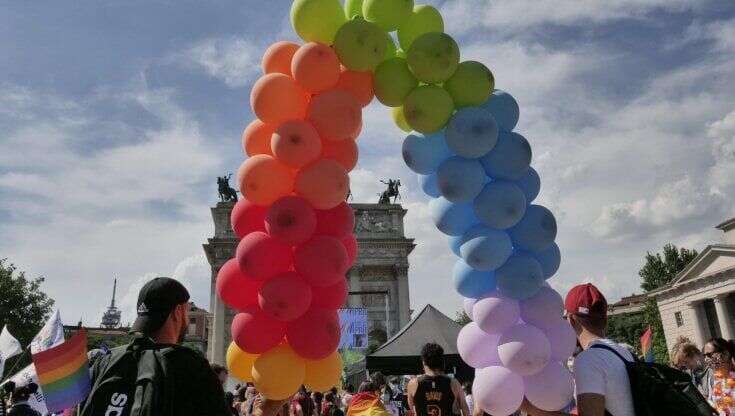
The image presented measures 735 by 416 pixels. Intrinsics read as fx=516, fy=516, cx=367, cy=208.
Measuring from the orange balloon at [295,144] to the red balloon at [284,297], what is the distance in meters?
0.85

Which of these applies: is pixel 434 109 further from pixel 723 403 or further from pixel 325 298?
pixel 723 403

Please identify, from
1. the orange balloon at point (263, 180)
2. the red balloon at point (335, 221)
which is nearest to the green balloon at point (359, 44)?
the orange balloon at point (263, 180)

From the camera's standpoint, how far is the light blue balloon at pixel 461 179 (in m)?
3.92

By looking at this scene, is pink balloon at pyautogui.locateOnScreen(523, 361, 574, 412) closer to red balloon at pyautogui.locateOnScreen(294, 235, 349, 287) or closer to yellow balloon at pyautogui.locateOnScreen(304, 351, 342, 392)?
yellow balloon at pyautogui.locateOnScreen(304, 351, 342, 392)

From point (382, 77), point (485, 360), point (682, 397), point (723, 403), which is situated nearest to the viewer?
point (682, 397)

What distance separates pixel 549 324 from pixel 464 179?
4.07ft

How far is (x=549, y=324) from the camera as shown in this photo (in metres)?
3.80

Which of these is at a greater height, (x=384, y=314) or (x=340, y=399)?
(x=384, y=314)

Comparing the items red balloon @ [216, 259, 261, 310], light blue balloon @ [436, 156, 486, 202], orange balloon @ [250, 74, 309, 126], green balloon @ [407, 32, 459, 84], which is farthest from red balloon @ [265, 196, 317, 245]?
green balloon @ [407, 32, 459, 84]

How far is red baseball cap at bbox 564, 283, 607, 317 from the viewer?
2.88 m

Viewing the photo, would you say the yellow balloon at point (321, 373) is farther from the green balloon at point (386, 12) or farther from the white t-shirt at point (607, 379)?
the green balloon at point (386, 12)

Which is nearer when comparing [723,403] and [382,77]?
[382,77]

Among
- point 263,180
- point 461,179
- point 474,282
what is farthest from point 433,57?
point 474,282

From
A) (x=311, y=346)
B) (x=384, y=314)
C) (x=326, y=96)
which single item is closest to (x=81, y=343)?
(x=311, y=346)
